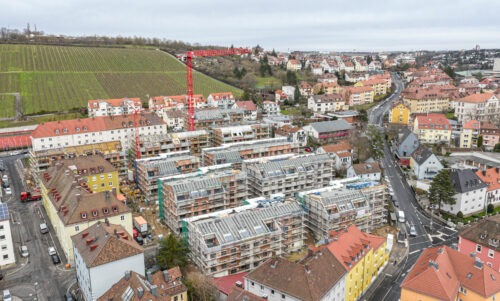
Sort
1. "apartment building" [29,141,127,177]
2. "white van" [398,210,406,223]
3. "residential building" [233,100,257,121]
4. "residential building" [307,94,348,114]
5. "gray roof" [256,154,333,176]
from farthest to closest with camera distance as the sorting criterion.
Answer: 1. "residential building" [307,94,348,114]
2. "residential building" [233,100,257,121]
3. "apartment building" [29,141,127,177]
4. "gray roof" [256,154,333,176]
5. "white van" [398,210,406,223]

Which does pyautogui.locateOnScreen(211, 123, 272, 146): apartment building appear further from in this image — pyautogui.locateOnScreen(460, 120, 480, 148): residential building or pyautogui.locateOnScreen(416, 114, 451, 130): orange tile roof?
pyautogui.locateOnScreen(460, 120, 480, 148): residential building

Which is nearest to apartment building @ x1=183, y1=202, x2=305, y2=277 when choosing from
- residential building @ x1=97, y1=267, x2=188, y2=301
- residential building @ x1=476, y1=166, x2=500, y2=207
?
residential building @ x1=97, y1=267, x2=188, y2=301

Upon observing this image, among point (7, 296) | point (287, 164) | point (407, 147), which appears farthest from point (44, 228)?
point (407, 147)

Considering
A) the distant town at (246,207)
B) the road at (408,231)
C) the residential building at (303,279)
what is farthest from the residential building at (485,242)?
the residential building at (303,279)

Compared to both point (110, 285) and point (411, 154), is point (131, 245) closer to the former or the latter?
point (110, 285)

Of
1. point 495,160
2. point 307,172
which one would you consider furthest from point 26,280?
point 495,160

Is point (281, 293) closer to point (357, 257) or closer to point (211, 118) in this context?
point (357, 257)

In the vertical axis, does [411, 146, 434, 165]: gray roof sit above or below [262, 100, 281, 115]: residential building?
below
